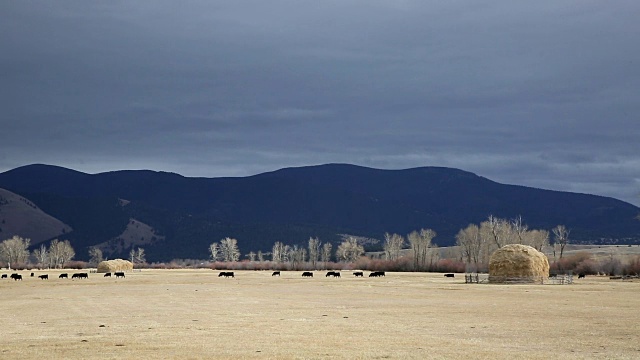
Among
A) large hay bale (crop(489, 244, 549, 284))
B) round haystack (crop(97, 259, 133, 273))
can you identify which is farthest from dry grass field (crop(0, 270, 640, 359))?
round haystack (crop(97, 259, 133, 273))

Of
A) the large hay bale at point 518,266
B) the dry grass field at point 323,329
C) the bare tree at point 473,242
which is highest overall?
the bare tree at point 473,242

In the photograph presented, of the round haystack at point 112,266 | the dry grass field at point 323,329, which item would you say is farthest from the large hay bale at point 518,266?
the round haystack at point 112,266

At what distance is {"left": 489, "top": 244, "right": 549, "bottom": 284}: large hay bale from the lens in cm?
7444

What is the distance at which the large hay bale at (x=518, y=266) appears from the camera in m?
74.4

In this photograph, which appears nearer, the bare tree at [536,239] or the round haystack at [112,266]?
the round haystack at [112,266]

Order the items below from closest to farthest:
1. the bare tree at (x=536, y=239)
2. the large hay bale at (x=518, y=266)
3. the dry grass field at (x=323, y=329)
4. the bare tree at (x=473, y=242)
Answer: the dry grass field at (x=323, y=329) < the large hay bale at (x=518, y=266) < the bare tree at (x=536, y=239) < the bare tree at (x=473, y=242)

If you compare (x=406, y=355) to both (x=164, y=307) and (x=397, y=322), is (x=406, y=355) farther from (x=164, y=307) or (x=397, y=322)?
(x=164, y=307)

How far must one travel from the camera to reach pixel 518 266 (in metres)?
74.9

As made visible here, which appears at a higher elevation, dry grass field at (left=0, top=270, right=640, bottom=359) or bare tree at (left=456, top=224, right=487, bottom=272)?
bare tree at (left=456, top=224, right=487, bottom=272)

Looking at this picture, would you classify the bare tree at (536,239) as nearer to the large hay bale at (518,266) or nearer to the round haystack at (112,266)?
the round haystack at (112,266)

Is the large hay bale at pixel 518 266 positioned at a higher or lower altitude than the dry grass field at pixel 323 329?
higher

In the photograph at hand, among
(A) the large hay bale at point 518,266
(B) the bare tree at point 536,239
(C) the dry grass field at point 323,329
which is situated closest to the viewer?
(C) the dry grass field at point 323,329

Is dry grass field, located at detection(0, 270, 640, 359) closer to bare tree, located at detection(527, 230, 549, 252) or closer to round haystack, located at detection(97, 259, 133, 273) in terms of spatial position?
round haystack, located at detection(97, 259, 133, 273)

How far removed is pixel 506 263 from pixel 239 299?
33.8 metres
